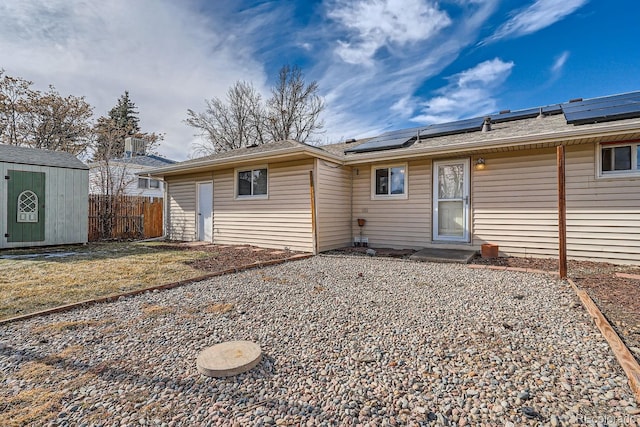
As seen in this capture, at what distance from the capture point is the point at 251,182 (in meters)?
8.76

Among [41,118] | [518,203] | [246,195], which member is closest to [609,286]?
[518,203]

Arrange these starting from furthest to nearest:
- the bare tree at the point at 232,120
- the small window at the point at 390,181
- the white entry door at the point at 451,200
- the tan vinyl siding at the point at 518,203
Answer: the bare tree at the point at 232,120
the small window at the point at 390,181
the white entry door at the point at 451,200
the tan vinyl siding at the point at 518,203

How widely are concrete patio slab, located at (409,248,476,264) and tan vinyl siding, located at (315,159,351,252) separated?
2.21 metres

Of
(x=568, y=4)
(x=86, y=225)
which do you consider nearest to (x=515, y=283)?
(x=568, y=4)

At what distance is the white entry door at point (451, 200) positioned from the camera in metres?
7.03

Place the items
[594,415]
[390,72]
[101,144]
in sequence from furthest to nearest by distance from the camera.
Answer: [101,144], [390,72], [594,415]

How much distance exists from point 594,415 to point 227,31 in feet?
31.1

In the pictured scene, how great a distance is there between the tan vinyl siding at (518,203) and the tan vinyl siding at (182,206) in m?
8.10

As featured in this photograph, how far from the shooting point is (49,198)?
28.6ft

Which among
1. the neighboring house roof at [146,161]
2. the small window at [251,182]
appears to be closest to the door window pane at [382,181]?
the small window at [251,182]

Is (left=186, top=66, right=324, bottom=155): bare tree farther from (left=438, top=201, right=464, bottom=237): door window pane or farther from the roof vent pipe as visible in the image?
(left=438, top=201, right=464, bottom=237): door window pane

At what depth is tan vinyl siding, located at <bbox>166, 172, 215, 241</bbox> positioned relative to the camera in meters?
10.2

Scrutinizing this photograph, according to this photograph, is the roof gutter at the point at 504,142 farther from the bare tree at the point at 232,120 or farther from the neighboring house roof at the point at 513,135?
the bare tree at the point at 232,120

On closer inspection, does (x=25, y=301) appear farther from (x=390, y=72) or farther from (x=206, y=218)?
(x=390, y=72)
